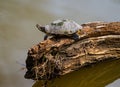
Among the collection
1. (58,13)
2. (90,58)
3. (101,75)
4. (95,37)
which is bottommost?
(101,75)

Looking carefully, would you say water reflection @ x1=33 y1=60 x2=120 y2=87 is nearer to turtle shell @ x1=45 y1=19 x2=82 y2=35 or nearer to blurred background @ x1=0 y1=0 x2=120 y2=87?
blurred background @ x1=0 y1=0 x2=120 y2=87

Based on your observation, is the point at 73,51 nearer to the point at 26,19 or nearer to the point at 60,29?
the point at 60,29

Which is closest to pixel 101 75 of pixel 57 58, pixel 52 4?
pixel 57 58

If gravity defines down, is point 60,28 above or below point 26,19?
below

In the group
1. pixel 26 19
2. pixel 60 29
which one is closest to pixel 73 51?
pixel 60 29

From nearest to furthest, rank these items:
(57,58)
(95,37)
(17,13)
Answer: (57,58) < (95,37) < (17,13)

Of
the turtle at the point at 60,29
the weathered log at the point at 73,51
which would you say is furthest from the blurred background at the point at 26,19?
the turtle at the point at 60,29

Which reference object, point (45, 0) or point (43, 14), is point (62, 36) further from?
point (45, 0)
